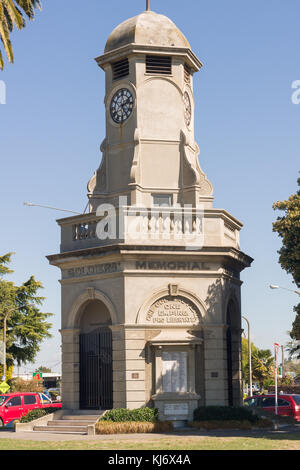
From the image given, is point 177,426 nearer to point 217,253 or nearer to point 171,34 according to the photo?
point 217,253

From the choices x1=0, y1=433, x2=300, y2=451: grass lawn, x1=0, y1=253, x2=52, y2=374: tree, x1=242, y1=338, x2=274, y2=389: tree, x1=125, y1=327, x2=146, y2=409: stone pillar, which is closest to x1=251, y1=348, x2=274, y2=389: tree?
x1=242, y1=338, x2=274, y2=389: tree

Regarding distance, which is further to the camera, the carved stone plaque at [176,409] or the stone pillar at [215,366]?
the stone pillar at [215,366]

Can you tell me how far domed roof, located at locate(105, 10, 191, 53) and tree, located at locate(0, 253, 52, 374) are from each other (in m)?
32.5

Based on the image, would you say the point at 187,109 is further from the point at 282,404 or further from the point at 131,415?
the point at 131,415

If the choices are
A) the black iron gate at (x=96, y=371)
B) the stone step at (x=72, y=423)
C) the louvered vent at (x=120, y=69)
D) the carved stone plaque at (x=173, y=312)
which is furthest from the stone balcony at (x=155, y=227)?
the louvered vent at (x=120, y=69)

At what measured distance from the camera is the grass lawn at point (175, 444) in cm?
2036

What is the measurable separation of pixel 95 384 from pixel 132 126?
40.5 ft

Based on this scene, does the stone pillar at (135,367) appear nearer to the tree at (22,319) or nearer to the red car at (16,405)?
the red car at (16,405)

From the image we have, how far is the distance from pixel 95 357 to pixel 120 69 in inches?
558

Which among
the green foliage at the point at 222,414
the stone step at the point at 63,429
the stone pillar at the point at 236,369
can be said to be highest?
the stone pillar at the point at 236,369

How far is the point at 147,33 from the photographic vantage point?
32.9 metres

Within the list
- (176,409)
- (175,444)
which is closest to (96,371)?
(176,409)

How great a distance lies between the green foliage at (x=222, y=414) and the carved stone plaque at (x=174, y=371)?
119cm

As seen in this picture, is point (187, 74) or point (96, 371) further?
point (187, 74)
